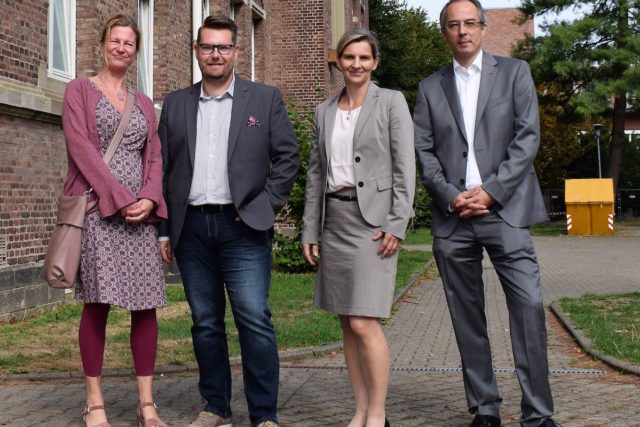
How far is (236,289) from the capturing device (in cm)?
498

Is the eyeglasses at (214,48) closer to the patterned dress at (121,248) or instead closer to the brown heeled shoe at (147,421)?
the patterned dress at (121,248)

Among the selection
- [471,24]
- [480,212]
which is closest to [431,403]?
[480,212]

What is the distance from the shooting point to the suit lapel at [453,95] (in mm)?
4977

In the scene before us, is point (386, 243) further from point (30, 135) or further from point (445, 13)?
point (30, 135)

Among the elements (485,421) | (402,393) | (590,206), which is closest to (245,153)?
(485,421)

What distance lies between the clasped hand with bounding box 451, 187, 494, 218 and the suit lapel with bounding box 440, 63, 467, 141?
335 millimetres

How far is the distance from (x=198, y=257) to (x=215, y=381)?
733 mm

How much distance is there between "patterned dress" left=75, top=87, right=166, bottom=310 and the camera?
4852mm

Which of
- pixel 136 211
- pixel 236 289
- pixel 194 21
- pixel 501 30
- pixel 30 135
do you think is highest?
pixel 501 30

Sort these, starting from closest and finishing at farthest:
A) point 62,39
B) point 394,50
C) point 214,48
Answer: point 214,48 → point 62,39 → point 394,50

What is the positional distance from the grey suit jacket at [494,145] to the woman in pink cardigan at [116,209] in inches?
61.3

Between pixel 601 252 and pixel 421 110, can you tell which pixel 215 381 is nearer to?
pixel 421 110

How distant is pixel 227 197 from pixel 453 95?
→ 1387 millimetres

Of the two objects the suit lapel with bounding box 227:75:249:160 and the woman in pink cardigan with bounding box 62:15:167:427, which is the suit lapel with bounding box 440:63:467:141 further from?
the woman in pink cardigan with bounding box 62:15:167:427
